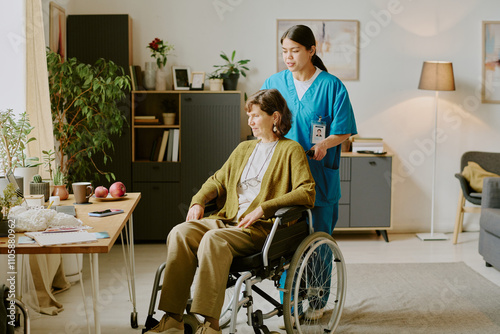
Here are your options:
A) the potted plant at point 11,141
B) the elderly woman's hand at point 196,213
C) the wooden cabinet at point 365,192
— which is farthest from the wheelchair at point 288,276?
the wooden cabinet at point 365,192

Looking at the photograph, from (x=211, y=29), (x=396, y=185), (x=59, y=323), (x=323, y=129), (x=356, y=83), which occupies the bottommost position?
(x=59, y=323)

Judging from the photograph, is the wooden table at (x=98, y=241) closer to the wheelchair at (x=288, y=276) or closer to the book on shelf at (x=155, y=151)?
Result: the wheelchair at (x=288, y=276)

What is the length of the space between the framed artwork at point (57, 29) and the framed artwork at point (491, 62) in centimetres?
339

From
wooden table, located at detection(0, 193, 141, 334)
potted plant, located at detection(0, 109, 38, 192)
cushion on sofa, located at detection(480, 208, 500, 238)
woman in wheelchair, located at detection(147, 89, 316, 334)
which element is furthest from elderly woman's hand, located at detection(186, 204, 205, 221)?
cushion on sofa, located at detection(480, 208, 500, 238)

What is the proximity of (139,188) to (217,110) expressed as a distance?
85cm

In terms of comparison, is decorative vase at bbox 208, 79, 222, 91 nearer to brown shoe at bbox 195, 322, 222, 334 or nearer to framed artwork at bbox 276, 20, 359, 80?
framed artwork at bbox 276, 20, 359, 80

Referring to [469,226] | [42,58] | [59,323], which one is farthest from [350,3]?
[59,323]

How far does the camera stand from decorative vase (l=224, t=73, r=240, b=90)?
180 inches

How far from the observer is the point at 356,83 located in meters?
4.87

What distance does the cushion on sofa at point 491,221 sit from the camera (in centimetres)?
358

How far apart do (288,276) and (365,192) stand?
250 centimetres

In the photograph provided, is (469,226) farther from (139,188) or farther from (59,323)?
(59,323)

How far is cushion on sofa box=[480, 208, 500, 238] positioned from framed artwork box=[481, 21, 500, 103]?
1467 millimetres

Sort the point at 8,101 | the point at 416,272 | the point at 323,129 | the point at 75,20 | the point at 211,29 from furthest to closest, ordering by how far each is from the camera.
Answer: the point at 211,29, the point at 75,20, the point at 416,272, the point at 8,101, the point at 323,129
